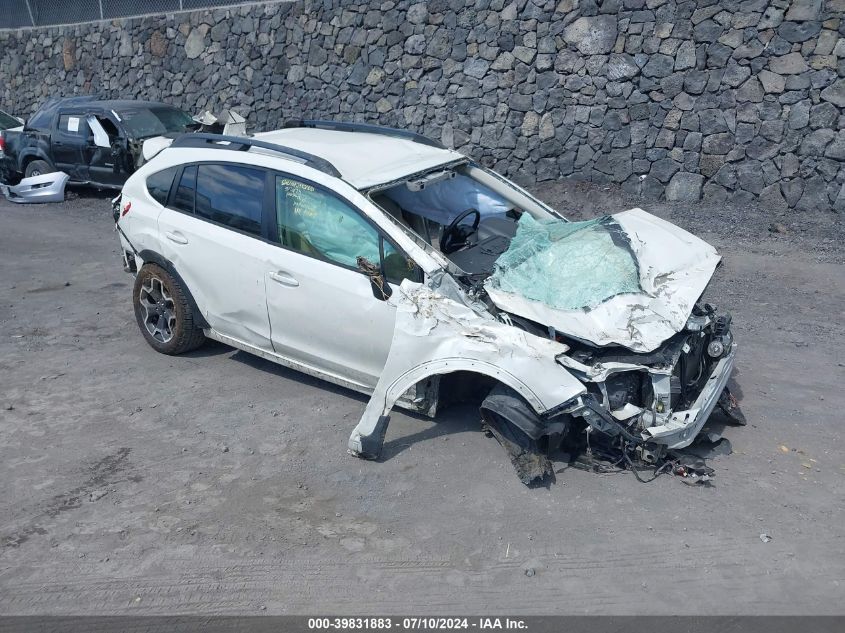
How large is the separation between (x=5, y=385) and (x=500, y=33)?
9.51 meters

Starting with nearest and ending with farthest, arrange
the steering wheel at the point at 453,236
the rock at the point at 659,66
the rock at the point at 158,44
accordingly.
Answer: the steering wheel at the point at 453,236, the rock at the point at 659,66, the rock at the point at 158,44

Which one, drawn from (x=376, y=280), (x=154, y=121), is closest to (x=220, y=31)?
(x=154, y=121)

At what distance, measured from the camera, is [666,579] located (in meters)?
3.96

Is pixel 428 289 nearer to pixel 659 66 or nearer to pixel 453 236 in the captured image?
pixel 453 236

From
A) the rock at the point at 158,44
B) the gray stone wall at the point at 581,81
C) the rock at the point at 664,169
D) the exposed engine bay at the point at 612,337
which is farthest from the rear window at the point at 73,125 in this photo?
the exposed engine bay at the point at 612,337

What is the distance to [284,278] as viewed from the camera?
5547 mm

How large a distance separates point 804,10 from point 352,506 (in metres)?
9.48

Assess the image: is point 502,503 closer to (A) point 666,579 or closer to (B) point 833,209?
(A) point 666,579

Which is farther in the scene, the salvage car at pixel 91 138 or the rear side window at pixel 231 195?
the salvage car at pixel 91 138

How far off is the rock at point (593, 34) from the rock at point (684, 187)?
87.5 inches

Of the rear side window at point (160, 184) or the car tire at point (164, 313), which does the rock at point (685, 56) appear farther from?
the car tire at point (164, 313)

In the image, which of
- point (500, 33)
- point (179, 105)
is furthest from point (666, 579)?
point (179, 105)

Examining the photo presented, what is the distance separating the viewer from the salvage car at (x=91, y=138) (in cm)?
1320

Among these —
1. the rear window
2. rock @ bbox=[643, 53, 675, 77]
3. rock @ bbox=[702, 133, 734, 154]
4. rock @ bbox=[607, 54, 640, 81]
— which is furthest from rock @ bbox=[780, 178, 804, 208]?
the rear window
